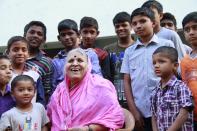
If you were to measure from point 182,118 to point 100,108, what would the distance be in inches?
30.3

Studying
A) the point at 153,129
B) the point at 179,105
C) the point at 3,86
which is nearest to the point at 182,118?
the point at 179,105

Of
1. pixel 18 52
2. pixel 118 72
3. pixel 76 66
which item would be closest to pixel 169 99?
pixel 76 66

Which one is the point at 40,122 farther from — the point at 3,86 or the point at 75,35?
the point at 75,35

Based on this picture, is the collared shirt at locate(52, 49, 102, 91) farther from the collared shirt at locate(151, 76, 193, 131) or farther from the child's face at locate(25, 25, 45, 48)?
the collared shirt at locate(151, 76, 193, 131)

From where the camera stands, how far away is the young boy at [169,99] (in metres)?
3.26

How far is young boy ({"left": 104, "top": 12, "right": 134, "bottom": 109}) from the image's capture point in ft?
14.4

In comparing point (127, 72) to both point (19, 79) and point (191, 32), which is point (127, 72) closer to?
point (191, 32)

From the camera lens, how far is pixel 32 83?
3637 millimetres

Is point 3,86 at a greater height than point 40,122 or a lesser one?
greater

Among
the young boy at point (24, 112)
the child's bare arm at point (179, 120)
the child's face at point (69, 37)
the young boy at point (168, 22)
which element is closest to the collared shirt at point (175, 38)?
Answer: the young boy at point (168, 22)

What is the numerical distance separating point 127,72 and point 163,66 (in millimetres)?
692

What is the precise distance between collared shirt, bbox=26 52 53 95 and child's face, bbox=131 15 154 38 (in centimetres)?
106

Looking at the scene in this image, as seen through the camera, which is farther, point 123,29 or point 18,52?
point 123,29

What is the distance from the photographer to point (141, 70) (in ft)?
12.8
